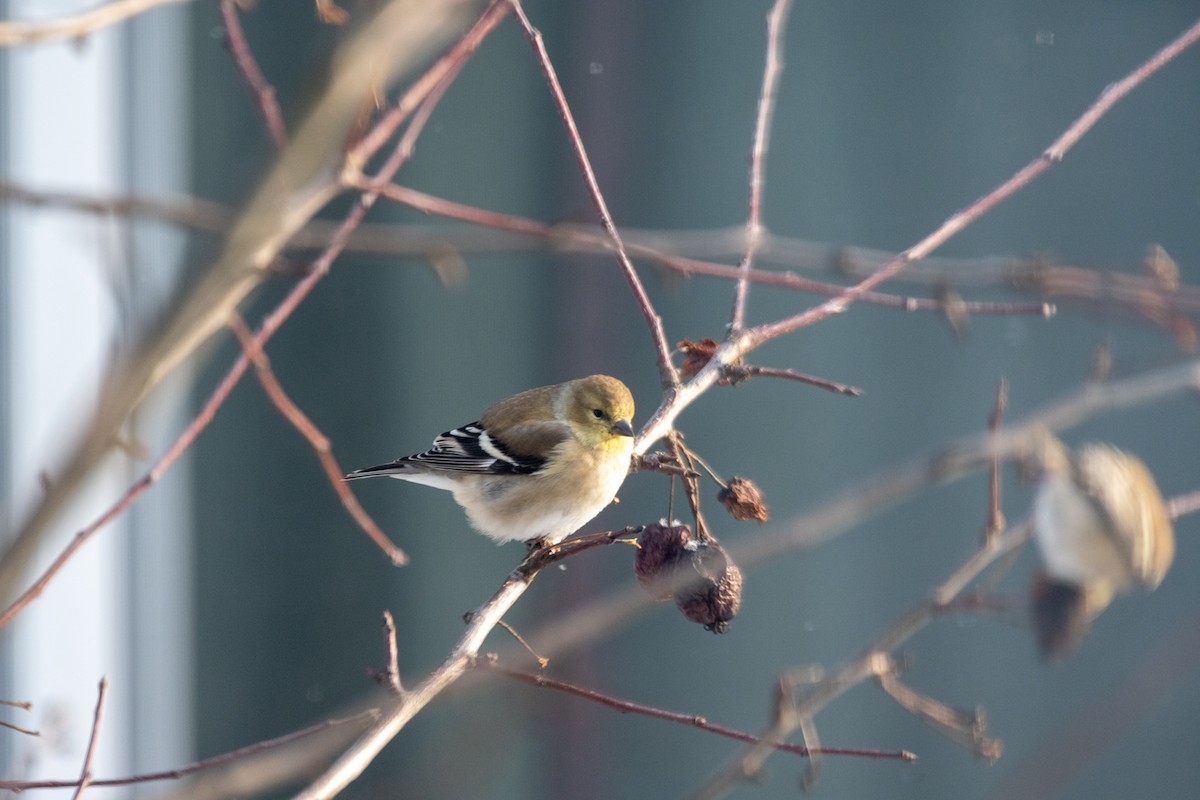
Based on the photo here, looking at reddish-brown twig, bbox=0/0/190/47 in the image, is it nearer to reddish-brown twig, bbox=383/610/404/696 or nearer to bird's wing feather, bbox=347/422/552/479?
reddish-brown twig, bbox=383/610/404/696

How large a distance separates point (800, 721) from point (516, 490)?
844 mm

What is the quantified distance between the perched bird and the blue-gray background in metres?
1.52

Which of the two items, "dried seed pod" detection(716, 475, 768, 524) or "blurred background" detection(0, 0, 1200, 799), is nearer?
"dried seed pod" detection(716, 475, 768, 524)

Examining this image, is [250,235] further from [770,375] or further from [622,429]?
[622,429]

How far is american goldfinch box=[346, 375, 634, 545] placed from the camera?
1.71 meters

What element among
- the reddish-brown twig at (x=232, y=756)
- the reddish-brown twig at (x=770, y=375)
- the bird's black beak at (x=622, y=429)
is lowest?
the reddish-brown twig at (x=232, y=756)

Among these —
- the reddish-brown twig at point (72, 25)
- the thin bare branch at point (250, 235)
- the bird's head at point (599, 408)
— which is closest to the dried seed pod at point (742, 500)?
the bird's head at point (599, 408)

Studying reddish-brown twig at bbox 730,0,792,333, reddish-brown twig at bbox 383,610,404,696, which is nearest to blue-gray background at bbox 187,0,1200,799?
reddish-brown twig at bbox 730,0,792,333

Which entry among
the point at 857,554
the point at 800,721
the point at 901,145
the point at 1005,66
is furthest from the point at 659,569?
the point at 1005,66

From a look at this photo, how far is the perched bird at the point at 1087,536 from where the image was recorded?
1445 mm

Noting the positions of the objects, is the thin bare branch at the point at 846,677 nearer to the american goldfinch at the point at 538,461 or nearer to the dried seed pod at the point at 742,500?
the dried seed pod at the point at 742,500

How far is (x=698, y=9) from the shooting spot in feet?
11.0

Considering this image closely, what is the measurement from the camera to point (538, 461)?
71.2 inches

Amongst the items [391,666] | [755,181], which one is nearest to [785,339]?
[755,181]
